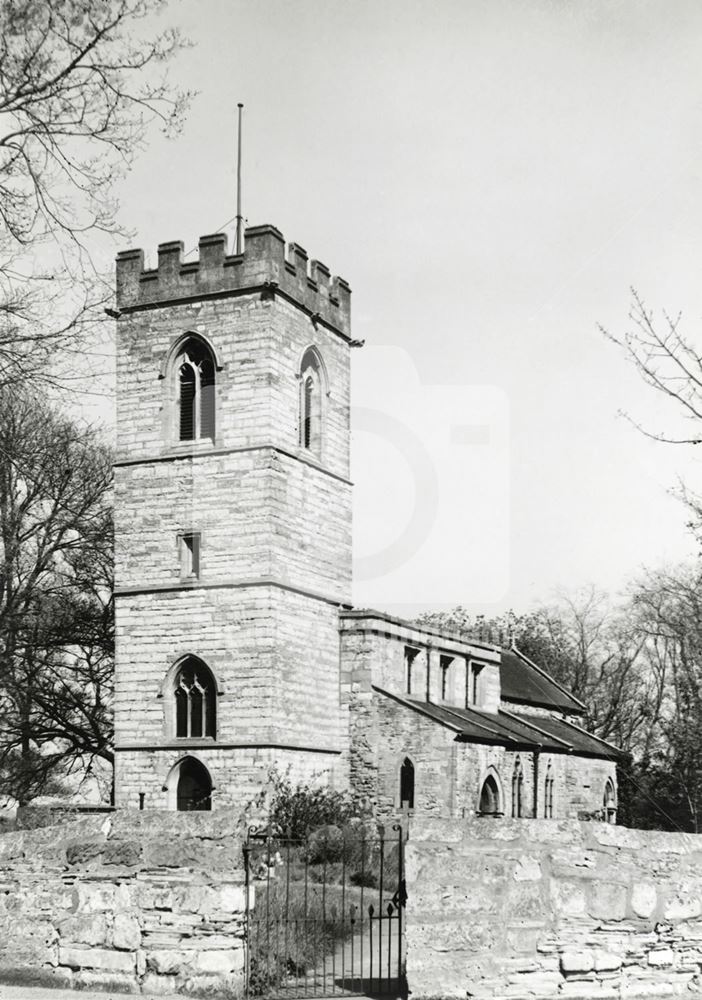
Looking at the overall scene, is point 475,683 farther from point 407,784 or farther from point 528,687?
point 407,784

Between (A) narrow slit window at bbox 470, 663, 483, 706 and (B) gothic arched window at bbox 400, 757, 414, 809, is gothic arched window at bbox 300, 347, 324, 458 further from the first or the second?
(A) narrow slit window at bbox 470, 663, 483, 706

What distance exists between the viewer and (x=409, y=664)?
36.9 metres

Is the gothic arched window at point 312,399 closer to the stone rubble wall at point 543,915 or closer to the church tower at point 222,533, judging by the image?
the church tower at point 222,533

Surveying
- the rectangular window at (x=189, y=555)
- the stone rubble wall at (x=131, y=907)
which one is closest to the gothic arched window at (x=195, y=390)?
the rectangular window at (x=189, y=555)

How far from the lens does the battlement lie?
32.9 metres

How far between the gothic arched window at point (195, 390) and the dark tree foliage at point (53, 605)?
4.31m

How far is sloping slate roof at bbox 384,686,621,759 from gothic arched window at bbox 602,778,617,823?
97cm

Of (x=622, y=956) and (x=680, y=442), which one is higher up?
(x=680, y=442)

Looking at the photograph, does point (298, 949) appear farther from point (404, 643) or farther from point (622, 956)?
point (404, 643)

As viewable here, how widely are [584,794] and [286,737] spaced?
47.9ft

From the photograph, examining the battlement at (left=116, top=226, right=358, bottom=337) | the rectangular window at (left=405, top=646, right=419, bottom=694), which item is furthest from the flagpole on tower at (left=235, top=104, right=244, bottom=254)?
the rectangular window at (left=405, top=646, right=419, bottom=694)

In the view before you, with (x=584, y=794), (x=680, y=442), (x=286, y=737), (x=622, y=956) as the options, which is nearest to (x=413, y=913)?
(x=622, y=956)

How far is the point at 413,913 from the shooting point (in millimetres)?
10430

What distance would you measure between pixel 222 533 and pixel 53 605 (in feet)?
24.9
